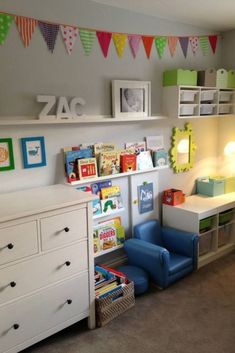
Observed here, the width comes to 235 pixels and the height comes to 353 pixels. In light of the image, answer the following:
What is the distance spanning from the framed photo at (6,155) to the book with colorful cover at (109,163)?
76 centimetres

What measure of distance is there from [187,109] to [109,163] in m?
0.99

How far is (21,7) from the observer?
225cm

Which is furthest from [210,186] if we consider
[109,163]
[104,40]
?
[104,40]

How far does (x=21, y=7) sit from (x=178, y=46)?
1652mm

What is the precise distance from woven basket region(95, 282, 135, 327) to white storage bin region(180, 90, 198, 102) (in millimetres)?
1753

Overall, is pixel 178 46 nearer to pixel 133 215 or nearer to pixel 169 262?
pixel 133 215

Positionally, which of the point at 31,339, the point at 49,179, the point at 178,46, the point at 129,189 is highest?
the point at 178,46

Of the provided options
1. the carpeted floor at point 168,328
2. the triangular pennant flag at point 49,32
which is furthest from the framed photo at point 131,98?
the carpeted floor at point 168,328

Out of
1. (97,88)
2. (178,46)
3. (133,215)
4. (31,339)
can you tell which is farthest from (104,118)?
(31,339)

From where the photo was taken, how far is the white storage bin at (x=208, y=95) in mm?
3339

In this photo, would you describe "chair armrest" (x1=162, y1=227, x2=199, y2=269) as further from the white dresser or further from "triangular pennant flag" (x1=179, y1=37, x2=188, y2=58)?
"triangular pennant flag" (x1=179, y1=37, x2=188, y2=58)

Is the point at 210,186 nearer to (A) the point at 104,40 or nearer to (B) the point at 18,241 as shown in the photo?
(A) the point at 104,40

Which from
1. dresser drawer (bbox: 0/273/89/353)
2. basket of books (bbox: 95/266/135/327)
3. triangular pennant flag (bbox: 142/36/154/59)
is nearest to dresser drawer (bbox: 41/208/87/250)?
dresser drawer (bbox: 0/273/89/353)

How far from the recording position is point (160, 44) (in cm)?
315
